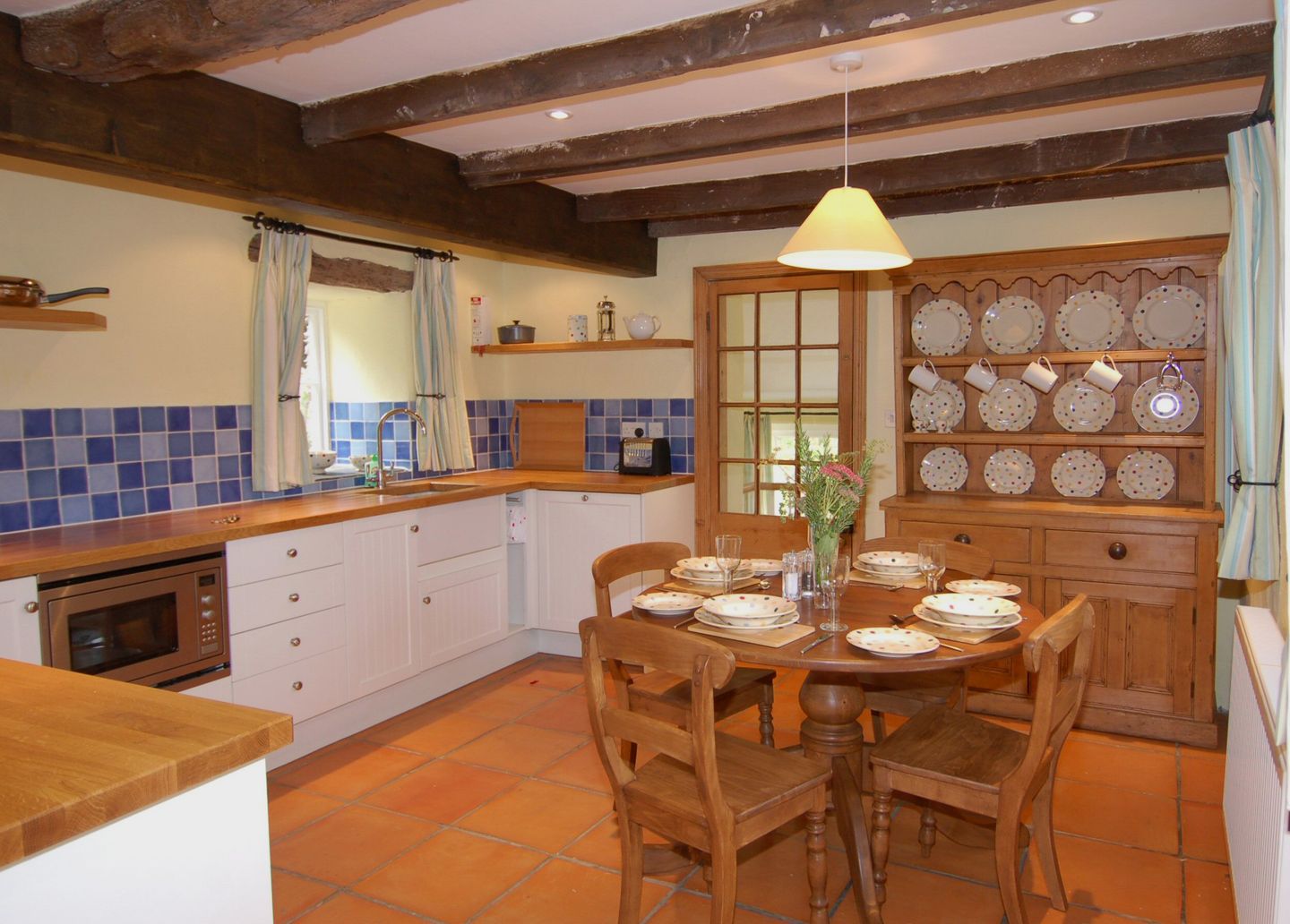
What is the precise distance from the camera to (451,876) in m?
2.61

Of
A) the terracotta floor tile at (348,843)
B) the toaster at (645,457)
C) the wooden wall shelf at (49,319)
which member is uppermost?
the wooden wall shelf at (49,319)

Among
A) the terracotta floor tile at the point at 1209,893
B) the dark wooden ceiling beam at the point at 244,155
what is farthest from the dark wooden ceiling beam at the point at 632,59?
the terracotta floor tile at the point at 1209,893

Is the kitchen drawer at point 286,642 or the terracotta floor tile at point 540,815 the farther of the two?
the kitchen drawer at point 286,642

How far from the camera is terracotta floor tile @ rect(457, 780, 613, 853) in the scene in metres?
2.83

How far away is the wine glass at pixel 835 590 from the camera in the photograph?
7.73 feet

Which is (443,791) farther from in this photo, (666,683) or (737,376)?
(737,376)

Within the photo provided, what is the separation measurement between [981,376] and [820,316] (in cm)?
90

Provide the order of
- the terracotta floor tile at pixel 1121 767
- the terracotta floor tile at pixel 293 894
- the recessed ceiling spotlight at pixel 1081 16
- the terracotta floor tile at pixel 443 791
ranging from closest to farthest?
the recessed ceiling spotlight at pixel 1081 16
the terracotta floor tile at pixel 293 894
the terracotta floor tile at pixel 443 791
the terracotta floor tile at pixel 1121 767

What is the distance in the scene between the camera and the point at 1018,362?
405cm

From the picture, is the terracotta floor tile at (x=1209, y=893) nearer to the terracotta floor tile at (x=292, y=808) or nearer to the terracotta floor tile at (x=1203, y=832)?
the terracotta floor tile at (x=1203, y=832)

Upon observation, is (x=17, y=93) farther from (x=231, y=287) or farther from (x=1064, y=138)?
(x=1064, y=138)

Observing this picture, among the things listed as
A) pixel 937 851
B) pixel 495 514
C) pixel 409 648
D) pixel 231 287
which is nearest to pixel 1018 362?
pixel 937 851

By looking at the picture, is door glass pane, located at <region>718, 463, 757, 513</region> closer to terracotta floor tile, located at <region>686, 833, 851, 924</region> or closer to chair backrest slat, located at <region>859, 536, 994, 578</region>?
chair backrest slat, located at <region>859, 536, 994, 578</region>

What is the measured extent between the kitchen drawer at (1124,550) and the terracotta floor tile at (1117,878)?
3.97 ft
